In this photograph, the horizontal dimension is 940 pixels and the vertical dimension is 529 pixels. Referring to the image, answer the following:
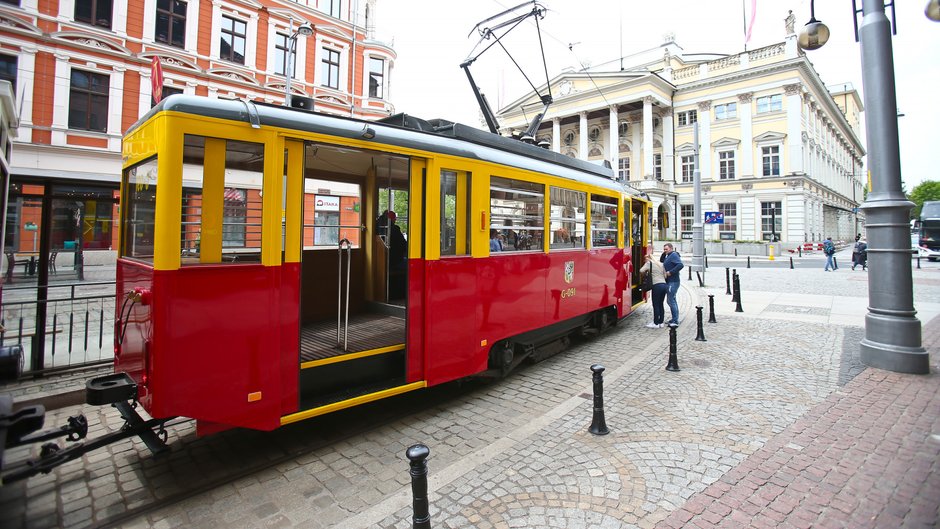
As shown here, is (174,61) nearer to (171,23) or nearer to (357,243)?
(171,23)

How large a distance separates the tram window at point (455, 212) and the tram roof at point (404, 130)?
11.8 inches

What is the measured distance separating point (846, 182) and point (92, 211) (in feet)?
294

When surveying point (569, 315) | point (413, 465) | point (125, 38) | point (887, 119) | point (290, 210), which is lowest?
point (413, 465)

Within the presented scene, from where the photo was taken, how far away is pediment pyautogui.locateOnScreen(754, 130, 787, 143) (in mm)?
42812

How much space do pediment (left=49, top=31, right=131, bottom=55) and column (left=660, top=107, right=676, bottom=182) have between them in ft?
160

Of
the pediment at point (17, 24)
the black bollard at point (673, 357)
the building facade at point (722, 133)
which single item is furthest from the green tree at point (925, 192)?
the pediment at point (17, 24)

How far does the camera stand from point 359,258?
6609 millimetres

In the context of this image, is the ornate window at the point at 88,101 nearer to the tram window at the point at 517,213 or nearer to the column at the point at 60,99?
the column at the point at 60,99

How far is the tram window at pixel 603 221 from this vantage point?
8.06 m

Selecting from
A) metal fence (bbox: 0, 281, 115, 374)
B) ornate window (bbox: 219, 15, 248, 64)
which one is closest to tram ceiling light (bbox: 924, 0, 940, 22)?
metal fence (bbox: 0, 281, 115, 374)

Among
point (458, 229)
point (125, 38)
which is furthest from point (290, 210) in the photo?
point (125, 38)

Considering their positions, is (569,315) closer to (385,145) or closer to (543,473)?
(543,473)

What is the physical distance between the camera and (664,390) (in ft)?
19.4

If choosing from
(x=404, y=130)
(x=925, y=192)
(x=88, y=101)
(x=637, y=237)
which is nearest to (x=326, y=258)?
(x=404, y=130)
